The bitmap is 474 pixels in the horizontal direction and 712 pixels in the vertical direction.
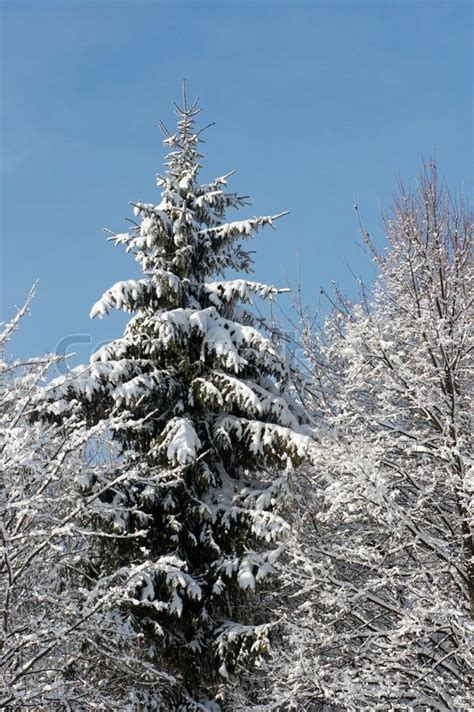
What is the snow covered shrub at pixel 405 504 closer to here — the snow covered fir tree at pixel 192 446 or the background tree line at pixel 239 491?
the background tree line at pixel 239 491

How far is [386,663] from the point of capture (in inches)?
328

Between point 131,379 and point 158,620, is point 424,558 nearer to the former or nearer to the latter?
point 158,620

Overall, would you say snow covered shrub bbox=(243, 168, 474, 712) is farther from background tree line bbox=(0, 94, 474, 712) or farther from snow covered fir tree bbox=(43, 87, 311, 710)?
snow covered fir tree bbox=(43, 87, 311, 710)

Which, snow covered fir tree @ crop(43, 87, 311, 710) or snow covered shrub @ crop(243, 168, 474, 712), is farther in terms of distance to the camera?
snow covered fir tree @ crop(43, 87, 311, 710)

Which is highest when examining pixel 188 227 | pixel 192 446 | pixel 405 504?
pixel 188 227

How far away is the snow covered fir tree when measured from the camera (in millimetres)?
10258

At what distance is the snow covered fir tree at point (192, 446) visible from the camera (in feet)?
33.7

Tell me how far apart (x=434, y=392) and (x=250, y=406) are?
2.80m

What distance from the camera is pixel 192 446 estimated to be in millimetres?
10469

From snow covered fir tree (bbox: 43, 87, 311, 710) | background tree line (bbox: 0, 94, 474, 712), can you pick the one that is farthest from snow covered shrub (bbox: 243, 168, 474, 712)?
snow covered fir tree (bbox: 43, 87, 311, 710)

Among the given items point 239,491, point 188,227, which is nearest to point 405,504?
point 239,491

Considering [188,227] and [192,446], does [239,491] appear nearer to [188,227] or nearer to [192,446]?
[192,446]

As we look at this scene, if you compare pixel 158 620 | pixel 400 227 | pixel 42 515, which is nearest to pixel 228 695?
pixel 158 620

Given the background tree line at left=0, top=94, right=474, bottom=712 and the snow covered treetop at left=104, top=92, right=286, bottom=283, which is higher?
the snow covered treetop at left=104, top=92, right=286, bottom=283
